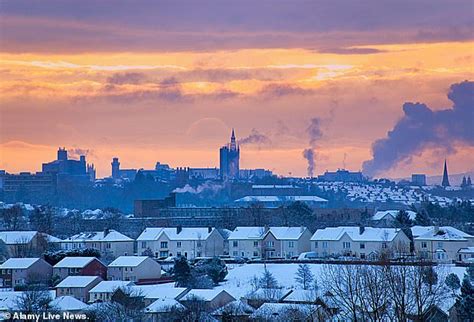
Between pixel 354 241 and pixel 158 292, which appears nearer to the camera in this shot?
pixel 158 292

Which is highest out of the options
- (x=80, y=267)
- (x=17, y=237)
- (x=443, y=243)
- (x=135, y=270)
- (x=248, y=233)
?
(x=248, y=233)

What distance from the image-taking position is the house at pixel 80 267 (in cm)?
3772

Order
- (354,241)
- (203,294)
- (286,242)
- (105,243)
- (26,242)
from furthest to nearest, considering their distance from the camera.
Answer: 1. (105,243)
2. (286,242)
3. (26,242)
4. (354,241)
5. (203,294)

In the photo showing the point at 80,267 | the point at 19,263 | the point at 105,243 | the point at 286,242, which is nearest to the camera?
the point at 80,267

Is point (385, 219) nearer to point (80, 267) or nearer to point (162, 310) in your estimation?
point (80, 267)

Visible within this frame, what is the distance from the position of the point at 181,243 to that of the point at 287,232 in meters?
4.33

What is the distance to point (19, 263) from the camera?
128 feet

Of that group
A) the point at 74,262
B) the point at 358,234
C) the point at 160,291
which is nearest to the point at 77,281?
the point at 160,291

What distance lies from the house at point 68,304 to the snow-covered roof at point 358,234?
16922mm

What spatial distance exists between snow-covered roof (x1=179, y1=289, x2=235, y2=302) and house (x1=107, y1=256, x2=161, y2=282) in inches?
262

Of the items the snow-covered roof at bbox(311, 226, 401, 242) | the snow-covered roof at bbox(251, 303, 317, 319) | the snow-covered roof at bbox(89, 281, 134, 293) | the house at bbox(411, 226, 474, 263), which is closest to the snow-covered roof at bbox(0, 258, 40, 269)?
the snow-covered roof at bbox(89, 281, 134, 293)

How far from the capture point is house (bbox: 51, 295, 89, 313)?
28.6 metres

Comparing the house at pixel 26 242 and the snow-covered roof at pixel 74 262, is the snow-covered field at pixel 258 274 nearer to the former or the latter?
the snow-covered roof at pixel 74 262

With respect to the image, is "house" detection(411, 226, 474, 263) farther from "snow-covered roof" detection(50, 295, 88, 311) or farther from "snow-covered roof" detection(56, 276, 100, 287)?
"snow-covered roof" detection(50, 295, 88, 311)
